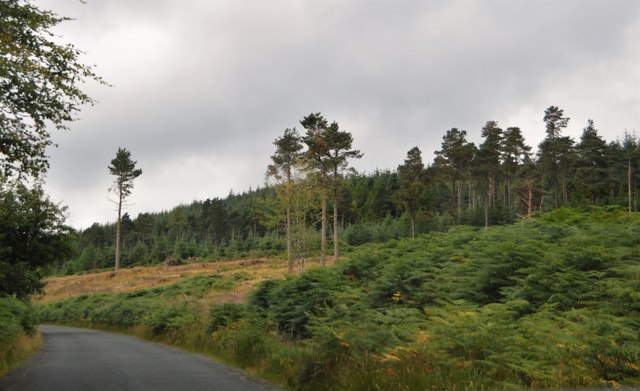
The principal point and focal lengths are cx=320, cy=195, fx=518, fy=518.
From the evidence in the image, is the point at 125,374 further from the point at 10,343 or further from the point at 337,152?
the point at 337,152

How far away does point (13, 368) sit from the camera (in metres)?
14.5

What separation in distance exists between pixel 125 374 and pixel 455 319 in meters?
7.93

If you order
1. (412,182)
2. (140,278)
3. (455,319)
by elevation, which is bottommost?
(140,278)

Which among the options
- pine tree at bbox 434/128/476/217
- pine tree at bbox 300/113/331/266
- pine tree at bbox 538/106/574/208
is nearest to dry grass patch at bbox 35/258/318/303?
pine tree at bbox 300/113/331/266

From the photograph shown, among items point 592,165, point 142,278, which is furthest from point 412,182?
point 142,278

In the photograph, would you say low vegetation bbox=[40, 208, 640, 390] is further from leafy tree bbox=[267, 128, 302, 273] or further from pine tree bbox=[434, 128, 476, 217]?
pine tree bbox=[434, 128, 476, 217]

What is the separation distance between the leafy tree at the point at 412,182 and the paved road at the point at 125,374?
47.8 meters

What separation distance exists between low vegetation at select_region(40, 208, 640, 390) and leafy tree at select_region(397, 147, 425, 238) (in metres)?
40.0

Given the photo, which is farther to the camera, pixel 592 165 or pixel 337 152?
pixel 592 165

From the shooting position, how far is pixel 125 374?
12352 millimetres

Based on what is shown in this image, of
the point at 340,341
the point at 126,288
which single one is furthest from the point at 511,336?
the point at 126,288

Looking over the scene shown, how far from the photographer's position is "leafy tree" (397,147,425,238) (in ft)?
208

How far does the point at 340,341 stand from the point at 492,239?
8.69 metres

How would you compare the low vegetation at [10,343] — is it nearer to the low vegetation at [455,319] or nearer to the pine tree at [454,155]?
the low vegetation at [455,319]
